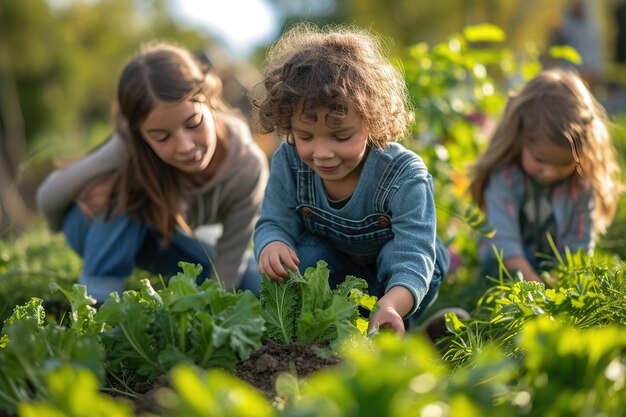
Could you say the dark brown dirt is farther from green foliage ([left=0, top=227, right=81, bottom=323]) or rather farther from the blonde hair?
the blonde hair

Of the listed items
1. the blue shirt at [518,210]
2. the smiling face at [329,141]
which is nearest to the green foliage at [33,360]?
the smiling face at [329,141]

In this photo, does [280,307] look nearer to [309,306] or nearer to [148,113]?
[309,306]

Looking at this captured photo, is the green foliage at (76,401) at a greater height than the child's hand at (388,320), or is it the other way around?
the green foliage at (76,401)

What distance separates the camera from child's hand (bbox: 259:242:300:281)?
7.63ft

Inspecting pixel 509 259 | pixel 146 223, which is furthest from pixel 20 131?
pixel 509 259

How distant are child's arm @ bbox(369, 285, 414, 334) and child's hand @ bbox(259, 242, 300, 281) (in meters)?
0.30

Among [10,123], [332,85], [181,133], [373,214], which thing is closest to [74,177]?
[181,133]

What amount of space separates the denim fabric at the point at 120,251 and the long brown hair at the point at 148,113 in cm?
9

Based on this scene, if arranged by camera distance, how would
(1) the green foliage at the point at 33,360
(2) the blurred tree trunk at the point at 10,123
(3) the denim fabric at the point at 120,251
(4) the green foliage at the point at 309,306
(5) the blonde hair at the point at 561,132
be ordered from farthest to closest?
(2) the blurred tree trunk at the point at 10,123
(3) the denim fabric at the point at 120,251
(5) the blonde hair at the point at 561,132
(4) the green foliage at the point at 309,306
(1) the green foliage at the point at 33,360

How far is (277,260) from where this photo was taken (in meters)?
2.36

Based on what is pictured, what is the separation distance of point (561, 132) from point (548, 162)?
0.50 ft

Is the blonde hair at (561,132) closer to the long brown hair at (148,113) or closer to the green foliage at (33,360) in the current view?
the long brown hair at (148,113)

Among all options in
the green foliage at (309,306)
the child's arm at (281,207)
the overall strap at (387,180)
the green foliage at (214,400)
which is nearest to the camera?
the green foliage at (214,400)

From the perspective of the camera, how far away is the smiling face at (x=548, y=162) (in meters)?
3.20
